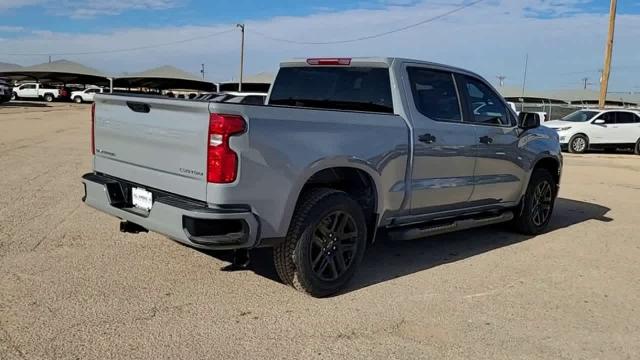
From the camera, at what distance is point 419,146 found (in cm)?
550

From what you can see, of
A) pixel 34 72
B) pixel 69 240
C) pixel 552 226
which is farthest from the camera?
pixel 34 72

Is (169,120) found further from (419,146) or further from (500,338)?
(500,338)

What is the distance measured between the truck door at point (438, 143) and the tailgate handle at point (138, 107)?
7.59 ft

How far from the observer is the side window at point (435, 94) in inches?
225

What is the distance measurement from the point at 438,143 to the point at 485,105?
125 cm

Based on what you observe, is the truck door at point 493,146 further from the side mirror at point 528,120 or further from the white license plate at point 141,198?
the white license plate at point 141,198

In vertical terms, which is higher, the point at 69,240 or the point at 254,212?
the point at 254,212

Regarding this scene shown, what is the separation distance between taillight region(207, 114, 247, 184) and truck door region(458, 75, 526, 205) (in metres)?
3.02

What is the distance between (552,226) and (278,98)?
14.1ft

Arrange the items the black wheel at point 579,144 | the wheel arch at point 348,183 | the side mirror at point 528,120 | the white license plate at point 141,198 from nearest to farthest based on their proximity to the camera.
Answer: the wheel arch at point 348,183, the white license plate at point 141,198, the side mirror at point 528,120, the black wheel at point 579,144

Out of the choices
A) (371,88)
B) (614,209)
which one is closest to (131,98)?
(371,88)

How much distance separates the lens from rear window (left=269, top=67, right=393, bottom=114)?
18.6ft

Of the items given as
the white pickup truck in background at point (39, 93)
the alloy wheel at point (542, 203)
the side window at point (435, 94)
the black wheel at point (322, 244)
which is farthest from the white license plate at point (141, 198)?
the white pickup truck in background at point (39, 93)

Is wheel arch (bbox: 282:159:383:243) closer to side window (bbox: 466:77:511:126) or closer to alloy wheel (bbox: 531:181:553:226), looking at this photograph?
side window (bbox: 466:77:511:126)
